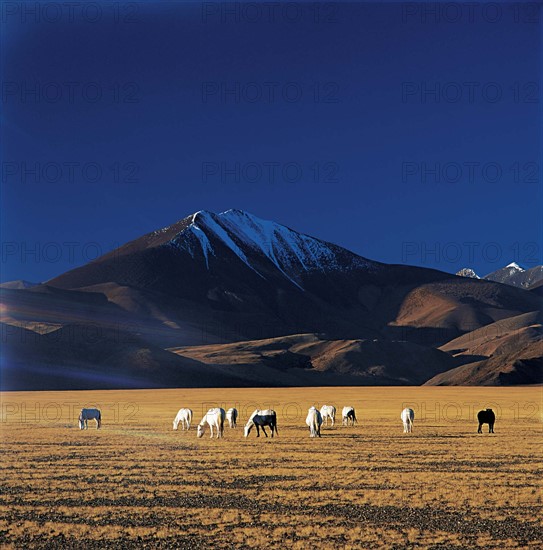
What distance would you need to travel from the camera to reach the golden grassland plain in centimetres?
1435

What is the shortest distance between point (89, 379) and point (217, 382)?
947 inches

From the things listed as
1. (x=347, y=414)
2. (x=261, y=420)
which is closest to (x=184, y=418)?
(x=261, y=420)

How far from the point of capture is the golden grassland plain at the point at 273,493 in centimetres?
1435

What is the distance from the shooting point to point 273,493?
18609mm

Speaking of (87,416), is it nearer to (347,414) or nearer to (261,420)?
(261,420)

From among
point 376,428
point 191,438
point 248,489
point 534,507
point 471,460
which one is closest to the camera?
point 534,507

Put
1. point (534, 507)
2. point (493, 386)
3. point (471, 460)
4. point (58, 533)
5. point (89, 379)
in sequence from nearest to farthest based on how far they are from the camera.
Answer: point (58, 533) → point (534, 507) → point (471, 460) → point (493, 386) → point (89, 379)

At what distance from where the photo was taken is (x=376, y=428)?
1529 inches

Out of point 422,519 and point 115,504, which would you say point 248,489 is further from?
point 422,519

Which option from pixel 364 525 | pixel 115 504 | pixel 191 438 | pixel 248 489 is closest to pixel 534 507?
pixel 364 525

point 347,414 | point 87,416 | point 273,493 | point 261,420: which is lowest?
point 273,493

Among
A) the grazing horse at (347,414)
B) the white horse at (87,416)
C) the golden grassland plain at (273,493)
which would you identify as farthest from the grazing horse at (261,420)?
the white horse at (87,416)

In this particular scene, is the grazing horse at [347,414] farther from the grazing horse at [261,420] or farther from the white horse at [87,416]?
the white horse at [87,416]

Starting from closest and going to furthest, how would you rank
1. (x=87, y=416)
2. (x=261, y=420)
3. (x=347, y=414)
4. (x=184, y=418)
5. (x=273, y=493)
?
(x=273, y=493)
(x=261, y=420)
(x=184, y=418)
(x=87, y=416)
(x=347, y=414)
